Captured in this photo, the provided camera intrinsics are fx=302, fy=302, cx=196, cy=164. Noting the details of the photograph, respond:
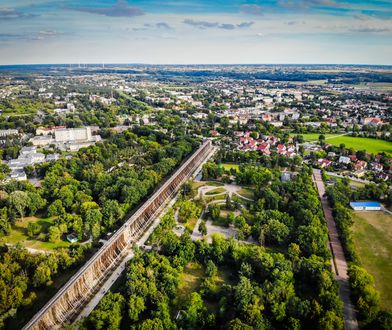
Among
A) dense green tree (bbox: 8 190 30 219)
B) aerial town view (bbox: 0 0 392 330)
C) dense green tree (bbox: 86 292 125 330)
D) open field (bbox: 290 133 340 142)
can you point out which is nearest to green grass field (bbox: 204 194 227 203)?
aerial town view (bbox: 0 0 392 330)

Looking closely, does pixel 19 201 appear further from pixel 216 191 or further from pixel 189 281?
pixel 216 191

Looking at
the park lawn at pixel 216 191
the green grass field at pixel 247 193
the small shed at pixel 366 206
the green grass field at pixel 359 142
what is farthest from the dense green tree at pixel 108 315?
the green grass field at pixel 359 142

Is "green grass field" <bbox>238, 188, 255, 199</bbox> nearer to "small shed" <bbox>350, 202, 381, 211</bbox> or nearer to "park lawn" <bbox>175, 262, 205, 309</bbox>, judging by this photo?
"small shed" <bbox>350, 202, 381, 211</bbox>

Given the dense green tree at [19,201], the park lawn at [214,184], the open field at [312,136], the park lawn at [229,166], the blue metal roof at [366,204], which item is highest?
the open field at [312,136]

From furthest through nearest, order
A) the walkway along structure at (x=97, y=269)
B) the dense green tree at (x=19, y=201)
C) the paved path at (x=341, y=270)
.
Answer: the dense green tree at (x=19, y=201) → the paved path at (x=341, y=270) → the walkway along structure at (x=97, y=269)

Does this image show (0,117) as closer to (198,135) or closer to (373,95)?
(198,135)

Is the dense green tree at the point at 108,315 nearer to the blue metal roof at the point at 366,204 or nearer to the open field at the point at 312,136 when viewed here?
the blue metal roof at the point at 366,204
